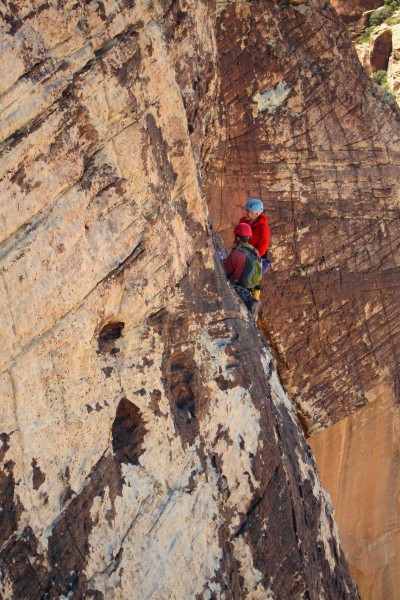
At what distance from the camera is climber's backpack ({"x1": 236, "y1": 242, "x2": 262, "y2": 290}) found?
850 cm

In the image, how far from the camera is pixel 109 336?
261 inches

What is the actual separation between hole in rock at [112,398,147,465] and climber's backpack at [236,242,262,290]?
2.36 metres

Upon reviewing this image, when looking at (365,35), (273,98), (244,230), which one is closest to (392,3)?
(365,35)

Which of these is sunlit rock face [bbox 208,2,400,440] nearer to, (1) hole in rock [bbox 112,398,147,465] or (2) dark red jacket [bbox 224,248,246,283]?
(2) dark red jacket [bbox 224,248,246,283]

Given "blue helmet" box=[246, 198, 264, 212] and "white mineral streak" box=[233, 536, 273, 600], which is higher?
"blue helmet" box=[246, 198, 264, 212]

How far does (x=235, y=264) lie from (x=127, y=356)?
7.34 feet

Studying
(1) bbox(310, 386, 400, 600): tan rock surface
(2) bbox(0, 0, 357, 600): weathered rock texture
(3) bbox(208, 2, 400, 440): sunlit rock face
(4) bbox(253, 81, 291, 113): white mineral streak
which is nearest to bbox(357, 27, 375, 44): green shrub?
(3) bbox(208, 2, 400, 440): sunlit rock face

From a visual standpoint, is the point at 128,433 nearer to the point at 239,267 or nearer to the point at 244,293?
the point at 244,293

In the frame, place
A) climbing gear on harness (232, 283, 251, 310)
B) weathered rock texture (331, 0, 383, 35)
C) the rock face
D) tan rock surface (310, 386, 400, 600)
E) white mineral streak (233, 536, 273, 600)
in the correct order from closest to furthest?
white mineral streak (233, 536, 273, 600) < climbing gear on harness (232, 283, 251, 310) < tan rock surface (310, 386, 400, 600) < the rock face < weathered rock texture (331, 0, 383, 35)

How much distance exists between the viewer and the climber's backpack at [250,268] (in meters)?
8.50

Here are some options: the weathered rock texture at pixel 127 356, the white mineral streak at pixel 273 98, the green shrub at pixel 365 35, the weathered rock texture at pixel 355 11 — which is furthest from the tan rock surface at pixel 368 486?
the weathered rock texture at pixel 355 11

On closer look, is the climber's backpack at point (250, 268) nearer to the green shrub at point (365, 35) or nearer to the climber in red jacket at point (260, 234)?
the climber in red jacket at point (260, 234)

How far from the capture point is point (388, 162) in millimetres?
11953

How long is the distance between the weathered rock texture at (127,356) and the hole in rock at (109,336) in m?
0.02
